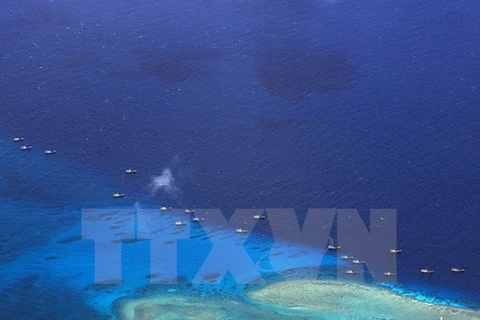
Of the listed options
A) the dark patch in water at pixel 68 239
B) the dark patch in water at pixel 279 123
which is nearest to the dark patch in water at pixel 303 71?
the dark patch in water at pixel 279 123

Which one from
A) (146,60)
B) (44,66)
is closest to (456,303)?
(146,60)

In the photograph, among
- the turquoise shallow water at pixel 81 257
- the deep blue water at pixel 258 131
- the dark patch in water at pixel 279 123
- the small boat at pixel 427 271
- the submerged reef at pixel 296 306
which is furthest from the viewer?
the dark patch in water at pixel 279 123

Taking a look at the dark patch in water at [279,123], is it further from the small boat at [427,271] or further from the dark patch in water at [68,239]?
the dark patch in water at [68,239]
